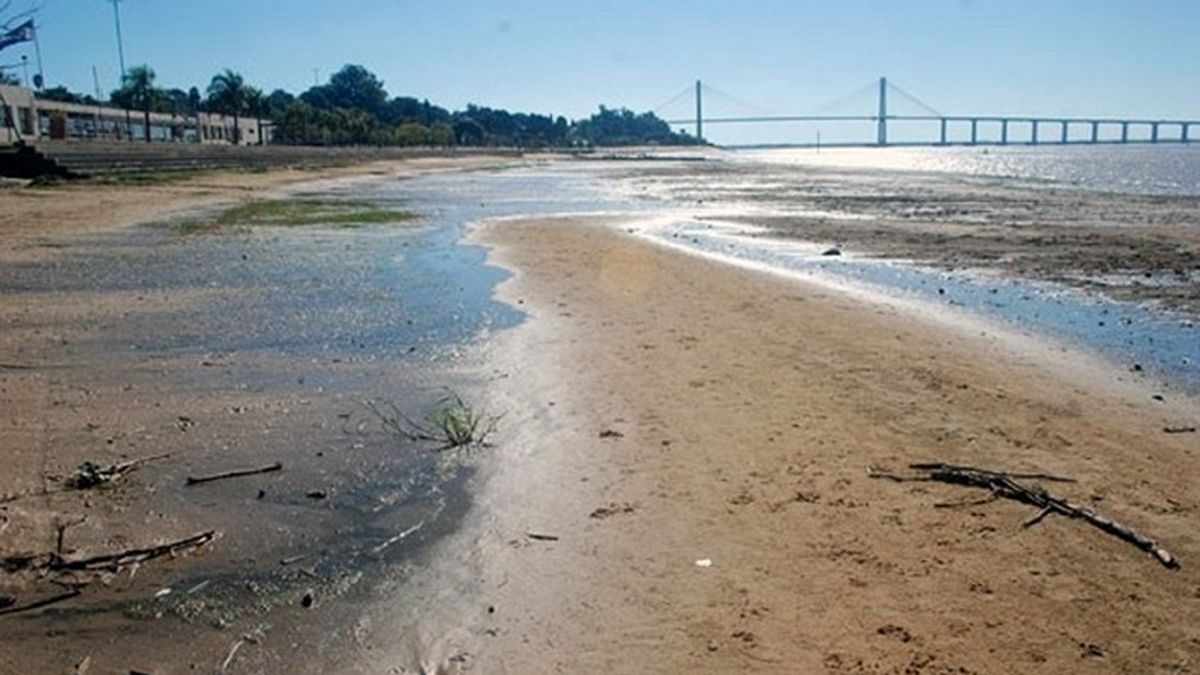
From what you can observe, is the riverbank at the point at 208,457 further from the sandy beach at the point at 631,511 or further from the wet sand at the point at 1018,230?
the wet sand at the point at 1018,230

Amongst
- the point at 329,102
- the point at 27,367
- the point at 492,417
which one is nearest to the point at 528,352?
the point at 492,417

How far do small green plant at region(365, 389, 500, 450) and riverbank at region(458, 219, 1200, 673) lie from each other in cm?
27

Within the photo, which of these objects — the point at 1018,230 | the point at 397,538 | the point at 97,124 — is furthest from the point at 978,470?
the point at 97,124

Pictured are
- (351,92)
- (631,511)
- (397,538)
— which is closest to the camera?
(397,538)

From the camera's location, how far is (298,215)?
2995 cm

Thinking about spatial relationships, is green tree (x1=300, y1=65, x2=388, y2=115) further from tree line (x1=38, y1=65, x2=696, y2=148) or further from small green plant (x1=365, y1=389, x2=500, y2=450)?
small green plant (x1=365, y1=389, x2=500, y2=450)

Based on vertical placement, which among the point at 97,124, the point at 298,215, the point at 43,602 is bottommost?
the point at 43,602

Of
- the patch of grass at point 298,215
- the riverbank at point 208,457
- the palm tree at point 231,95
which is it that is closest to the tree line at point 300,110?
the palm tree at point 231,95

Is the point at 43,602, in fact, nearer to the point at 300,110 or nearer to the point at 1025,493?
the point at 1025,493

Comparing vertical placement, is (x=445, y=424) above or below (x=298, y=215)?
below

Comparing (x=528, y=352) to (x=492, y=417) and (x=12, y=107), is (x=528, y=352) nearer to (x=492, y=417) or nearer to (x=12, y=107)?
(x=492, y=417)

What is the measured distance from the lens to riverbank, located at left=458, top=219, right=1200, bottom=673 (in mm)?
4238

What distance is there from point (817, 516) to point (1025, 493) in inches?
55.2

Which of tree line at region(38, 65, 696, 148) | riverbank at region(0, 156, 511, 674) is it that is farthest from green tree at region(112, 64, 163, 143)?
riverbank at region(0, 156, 511, 674)
